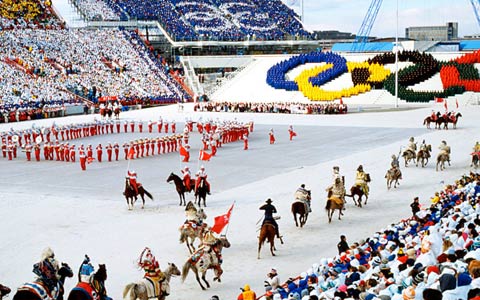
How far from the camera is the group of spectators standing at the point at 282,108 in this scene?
167 ft

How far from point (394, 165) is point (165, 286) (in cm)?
1179

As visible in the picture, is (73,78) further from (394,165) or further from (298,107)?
(394,165)

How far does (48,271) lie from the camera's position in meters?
10.9

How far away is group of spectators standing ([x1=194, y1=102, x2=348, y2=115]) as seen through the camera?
50906 millimetres

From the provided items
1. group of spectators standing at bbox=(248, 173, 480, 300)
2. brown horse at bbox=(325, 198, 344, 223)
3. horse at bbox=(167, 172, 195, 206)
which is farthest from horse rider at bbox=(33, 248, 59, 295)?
horse at bbox=(167, 172, 195, 206)

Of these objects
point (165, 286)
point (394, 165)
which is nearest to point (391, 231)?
point (165, 286)

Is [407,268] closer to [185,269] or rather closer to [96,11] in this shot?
[185,269]

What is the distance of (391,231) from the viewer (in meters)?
13.0

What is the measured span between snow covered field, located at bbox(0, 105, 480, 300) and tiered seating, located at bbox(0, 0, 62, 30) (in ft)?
111

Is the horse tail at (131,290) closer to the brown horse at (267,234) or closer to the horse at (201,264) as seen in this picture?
the horse at (201,264)

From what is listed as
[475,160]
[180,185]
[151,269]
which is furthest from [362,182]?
[151,269]

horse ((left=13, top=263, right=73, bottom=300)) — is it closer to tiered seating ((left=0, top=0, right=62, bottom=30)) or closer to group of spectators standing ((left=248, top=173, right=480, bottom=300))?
group of spectators standing ((left=248, top=173, right=480, bottom=300))

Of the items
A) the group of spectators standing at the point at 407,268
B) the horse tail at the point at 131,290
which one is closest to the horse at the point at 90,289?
the horse tail at the point at 131,290

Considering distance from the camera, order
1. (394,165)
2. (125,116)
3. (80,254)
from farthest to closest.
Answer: (125,116) < (394,165) < (80,254)
